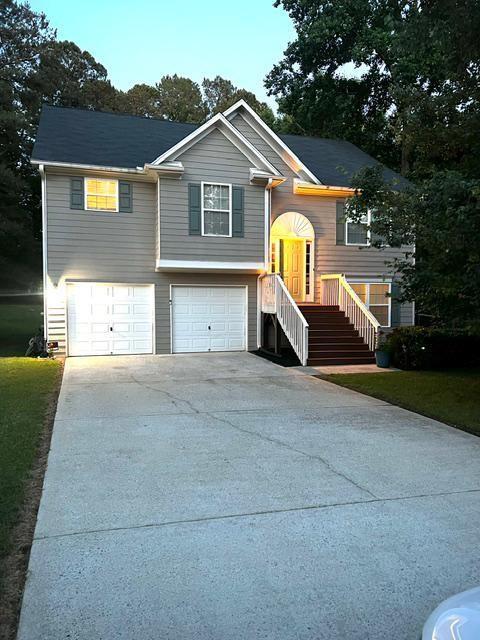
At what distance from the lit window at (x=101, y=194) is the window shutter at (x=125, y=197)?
0.11m

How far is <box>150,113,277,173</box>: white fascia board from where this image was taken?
A: 43.5 feet

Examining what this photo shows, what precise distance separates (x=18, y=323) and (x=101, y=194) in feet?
57.5

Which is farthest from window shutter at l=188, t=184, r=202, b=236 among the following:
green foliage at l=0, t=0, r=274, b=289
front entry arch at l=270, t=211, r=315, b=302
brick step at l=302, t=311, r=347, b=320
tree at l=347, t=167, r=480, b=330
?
green foliage at l=0, t=0, r=274, b=289

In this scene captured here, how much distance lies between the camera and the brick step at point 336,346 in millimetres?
12805

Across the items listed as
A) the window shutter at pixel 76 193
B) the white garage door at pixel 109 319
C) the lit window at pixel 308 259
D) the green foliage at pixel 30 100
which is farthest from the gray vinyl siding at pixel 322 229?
the green foliage at pixel 30 100

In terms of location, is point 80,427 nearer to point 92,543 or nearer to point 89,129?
point 92,543

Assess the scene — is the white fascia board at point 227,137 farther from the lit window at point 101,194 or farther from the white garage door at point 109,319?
the white garage door at point 109,319

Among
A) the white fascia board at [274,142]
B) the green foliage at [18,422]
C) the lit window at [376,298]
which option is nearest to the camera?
the green foliage at [18,422]

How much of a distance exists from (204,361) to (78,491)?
854cm

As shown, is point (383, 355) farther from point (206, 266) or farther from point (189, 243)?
point (189, 243)

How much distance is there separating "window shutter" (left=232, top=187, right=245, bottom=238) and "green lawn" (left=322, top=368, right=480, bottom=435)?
17.6ft

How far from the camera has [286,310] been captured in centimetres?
1311

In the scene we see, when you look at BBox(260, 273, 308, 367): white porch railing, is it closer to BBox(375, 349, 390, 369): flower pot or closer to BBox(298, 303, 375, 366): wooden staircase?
BBox(298, 303, 375, 366): wooden staircase

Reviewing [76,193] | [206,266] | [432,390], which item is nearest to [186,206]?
[206,266]
